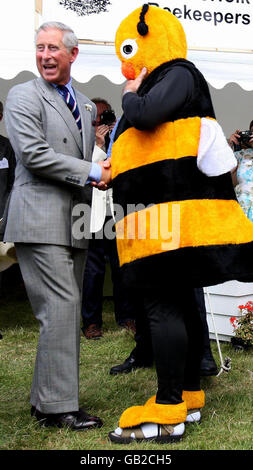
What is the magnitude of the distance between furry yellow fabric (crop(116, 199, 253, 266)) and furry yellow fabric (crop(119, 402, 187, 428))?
59 centimetres

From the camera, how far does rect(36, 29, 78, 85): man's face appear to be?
8.54ft

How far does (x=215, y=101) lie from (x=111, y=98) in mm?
1118

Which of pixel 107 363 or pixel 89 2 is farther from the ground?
pixel 89 2

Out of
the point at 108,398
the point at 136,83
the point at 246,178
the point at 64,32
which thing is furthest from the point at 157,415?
the point at 246,178

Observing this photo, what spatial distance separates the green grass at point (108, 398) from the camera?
2453 millimetres

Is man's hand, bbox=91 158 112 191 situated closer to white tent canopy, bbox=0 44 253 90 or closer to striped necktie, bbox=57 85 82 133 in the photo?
striped necktie, bbox=57 85 82 133

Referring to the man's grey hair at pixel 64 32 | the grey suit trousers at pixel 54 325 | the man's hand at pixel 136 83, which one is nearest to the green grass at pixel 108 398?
the grey suit trousers at pixel 54 325

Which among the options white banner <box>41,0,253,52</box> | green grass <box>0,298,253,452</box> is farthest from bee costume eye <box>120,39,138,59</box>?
white banner <box>41,0,253,52</box>

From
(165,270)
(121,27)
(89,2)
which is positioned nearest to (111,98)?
(89,2)

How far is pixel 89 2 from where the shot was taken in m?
4.61

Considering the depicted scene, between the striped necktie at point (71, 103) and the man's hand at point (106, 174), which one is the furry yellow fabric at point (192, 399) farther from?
the striped necktie at point (71, 103)

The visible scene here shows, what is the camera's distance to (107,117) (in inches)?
175

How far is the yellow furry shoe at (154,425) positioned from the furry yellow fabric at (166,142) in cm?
95

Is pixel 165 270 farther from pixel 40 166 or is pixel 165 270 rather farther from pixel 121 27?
pixel 121 27
